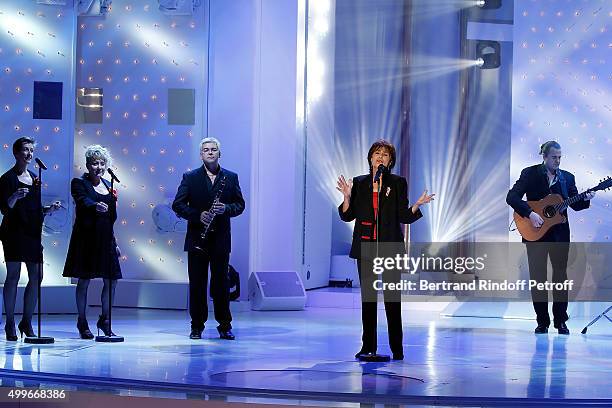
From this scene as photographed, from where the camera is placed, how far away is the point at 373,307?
23.2 feet

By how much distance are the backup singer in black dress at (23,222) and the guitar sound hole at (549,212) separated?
4.21 m

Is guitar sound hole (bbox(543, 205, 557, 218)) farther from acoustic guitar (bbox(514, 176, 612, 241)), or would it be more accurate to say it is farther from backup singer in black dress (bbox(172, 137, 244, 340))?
backup singer in black dress (bbox(172, 137, 244, 340))

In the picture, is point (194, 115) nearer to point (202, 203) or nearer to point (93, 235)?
point (202, 203)

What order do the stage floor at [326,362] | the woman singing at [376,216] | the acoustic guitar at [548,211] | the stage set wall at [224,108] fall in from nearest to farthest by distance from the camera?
the stage floor at [326,362] < the woman singing at [376,216] < the acoustic guitar at [548,211] < the stage set wall at [224,108]

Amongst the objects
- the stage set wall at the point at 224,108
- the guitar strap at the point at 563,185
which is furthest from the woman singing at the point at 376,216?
the stage set wall at the point at 224,108

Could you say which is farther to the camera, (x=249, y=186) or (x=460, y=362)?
(x=249, y=186)

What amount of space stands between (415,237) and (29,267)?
6706mm

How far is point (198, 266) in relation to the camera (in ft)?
27.6

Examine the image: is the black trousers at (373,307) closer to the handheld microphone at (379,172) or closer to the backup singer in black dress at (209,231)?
the handheld microphone at (379,172)

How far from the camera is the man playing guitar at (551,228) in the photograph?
30.3 feet

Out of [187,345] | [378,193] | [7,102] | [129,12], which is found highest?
[129,12]

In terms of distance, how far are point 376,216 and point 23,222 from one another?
8.92 feet

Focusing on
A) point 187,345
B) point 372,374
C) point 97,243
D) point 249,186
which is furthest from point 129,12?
point 372,374

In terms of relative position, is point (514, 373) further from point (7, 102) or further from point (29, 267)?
point (7, 102)
